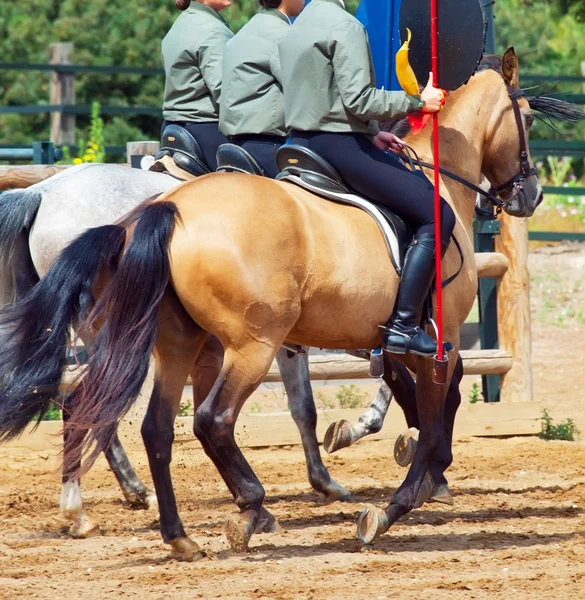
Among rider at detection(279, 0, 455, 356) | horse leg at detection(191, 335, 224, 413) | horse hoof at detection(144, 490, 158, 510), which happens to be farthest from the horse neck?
horse hoof at detection(144, 490, 158, 510)

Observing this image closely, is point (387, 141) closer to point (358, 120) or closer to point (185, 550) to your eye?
point (358, 120)

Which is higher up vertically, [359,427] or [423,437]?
[423,437]

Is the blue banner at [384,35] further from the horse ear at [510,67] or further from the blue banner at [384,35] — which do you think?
the horse ear at [510,67]

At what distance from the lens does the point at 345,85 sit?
5305mm

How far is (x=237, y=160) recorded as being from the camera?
6.11 meters

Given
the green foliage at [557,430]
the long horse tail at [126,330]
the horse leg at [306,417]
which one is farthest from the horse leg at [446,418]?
the green foliage at [557,430]

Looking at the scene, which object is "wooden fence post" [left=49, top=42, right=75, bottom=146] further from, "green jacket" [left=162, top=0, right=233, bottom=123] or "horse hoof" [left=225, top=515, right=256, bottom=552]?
"horse hoof" [left=225, top=515, right=256, bottom=552]

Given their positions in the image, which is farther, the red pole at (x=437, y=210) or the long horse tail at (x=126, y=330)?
the red pole at (x=437, y=210)

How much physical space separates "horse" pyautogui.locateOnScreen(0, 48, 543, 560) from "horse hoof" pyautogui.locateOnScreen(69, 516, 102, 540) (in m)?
0.75

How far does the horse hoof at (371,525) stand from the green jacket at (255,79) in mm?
2185

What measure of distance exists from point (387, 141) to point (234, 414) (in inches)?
63.3

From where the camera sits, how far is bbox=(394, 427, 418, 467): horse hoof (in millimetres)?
5855

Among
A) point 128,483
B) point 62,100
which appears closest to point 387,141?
point 128,483

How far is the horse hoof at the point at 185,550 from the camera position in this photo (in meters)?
5.21
